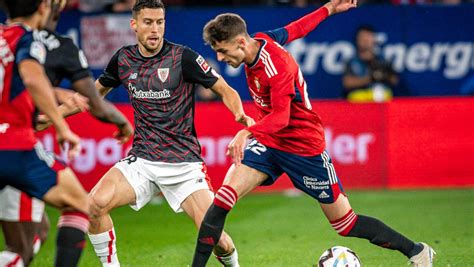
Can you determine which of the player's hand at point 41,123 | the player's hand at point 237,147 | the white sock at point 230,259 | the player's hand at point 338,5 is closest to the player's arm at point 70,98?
the player's hand at point 41,123

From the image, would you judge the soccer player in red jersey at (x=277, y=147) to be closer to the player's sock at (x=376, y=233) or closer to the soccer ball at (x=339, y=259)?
the player's sock at (x=376, y=233)

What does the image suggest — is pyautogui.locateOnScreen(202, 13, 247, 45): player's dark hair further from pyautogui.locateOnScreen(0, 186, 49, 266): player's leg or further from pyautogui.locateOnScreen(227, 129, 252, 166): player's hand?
pyautogui.locateOnScreen(0, 186, 49, 266): player's leg

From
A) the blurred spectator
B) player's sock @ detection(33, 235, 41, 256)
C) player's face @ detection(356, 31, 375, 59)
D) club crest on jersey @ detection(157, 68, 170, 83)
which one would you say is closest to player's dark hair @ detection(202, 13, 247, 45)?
club crest on jersey @ detection(157, 68, 170, 83)

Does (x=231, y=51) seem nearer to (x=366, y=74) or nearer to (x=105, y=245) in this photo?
(x=105, y=245)

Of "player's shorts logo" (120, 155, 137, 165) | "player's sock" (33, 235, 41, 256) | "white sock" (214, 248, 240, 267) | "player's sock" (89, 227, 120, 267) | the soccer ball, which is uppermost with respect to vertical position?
"player's shorts logo" (120, 155, 137, 165)

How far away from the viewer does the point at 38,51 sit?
6.62 metres

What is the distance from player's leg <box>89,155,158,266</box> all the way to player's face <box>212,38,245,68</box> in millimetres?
1239

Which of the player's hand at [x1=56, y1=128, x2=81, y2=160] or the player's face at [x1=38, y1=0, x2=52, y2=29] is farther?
the player's face at [x1=38, y1=0, x2=52, y2=29]

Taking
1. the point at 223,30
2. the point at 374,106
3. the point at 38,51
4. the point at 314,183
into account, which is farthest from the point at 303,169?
the point at 374,106

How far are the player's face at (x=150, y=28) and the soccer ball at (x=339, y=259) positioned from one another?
2305mm

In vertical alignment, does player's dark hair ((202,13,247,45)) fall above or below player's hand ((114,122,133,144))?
above

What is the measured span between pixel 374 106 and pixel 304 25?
264 inches

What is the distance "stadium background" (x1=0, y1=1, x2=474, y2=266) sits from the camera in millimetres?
14977

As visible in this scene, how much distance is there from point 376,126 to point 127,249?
5850mm
